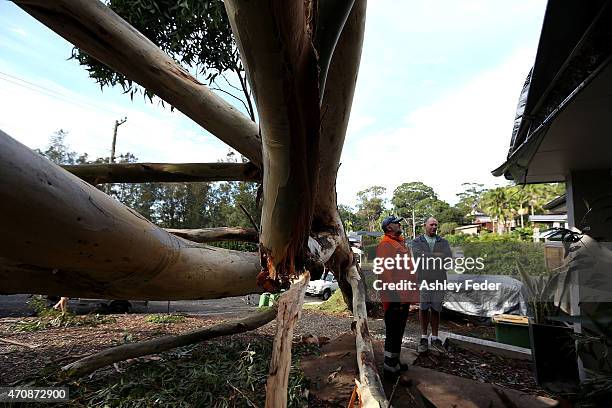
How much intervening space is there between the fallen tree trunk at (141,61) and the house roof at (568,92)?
5.92ft

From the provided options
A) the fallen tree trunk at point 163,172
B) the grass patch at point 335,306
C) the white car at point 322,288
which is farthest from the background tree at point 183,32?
the white car at point 322,288

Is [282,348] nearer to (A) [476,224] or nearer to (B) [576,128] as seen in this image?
(B) [576,128]

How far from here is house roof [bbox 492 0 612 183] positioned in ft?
4.97

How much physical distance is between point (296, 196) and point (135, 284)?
0.61 m

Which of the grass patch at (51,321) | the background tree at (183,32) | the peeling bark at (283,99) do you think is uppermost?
the background tree at (183,32)

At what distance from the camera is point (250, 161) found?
2.60 m

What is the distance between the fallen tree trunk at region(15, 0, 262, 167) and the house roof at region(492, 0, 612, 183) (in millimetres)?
1803

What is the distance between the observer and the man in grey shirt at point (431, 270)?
447cm

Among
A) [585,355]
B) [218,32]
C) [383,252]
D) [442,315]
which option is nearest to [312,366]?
[383,252]

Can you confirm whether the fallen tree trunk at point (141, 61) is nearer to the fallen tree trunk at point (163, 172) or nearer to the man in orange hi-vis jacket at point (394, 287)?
the fallen tree trunk at point (163, 172)

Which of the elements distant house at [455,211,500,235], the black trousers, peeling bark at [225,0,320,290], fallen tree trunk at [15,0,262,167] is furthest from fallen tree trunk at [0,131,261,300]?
distant house at [455,211,500,235]

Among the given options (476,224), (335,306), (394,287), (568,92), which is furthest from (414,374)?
(476,224)

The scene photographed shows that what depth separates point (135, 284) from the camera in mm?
1074

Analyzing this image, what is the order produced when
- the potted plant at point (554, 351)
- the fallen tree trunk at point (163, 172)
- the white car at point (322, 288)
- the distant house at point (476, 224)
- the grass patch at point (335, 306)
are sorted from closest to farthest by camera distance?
the fallen tree trunk at point (163, 172) → the potted plant at point (554, 351) → the grass patch at point (335, 306) → the white car at point (322, 288) → the distant house at point (476, 224)
